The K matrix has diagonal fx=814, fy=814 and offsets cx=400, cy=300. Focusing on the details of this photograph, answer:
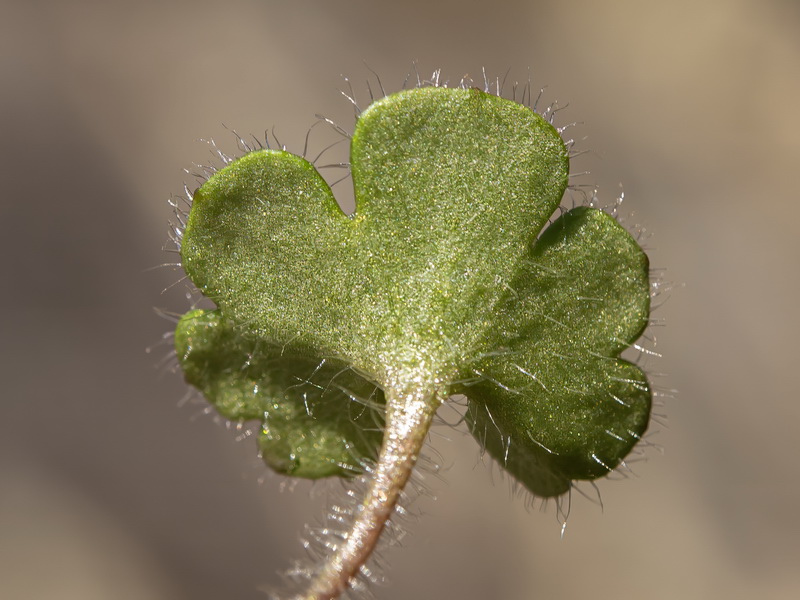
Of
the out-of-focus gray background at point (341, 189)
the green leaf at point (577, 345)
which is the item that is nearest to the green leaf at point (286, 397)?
the green leaf at point (577, 345)

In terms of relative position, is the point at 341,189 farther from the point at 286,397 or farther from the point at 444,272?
the point at 444,272

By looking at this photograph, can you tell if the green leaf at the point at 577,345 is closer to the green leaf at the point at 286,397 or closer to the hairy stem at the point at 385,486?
the hairy stem at the point at 385,486

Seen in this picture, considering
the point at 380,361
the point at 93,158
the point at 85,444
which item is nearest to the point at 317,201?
the point at 380,361

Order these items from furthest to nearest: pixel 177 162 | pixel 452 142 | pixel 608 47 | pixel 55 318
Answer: pixel 608 47
pixel 177 162
pixel 55 318
pixel 452 142

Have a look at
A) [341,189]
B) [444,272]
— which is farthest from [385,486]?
[341,189]

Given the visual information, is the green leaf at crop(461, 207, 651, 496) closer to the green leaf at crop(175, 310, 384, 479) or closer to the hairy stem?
the hairy stem

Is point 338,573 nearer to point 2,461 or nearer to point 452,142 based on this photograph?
point 452,142
